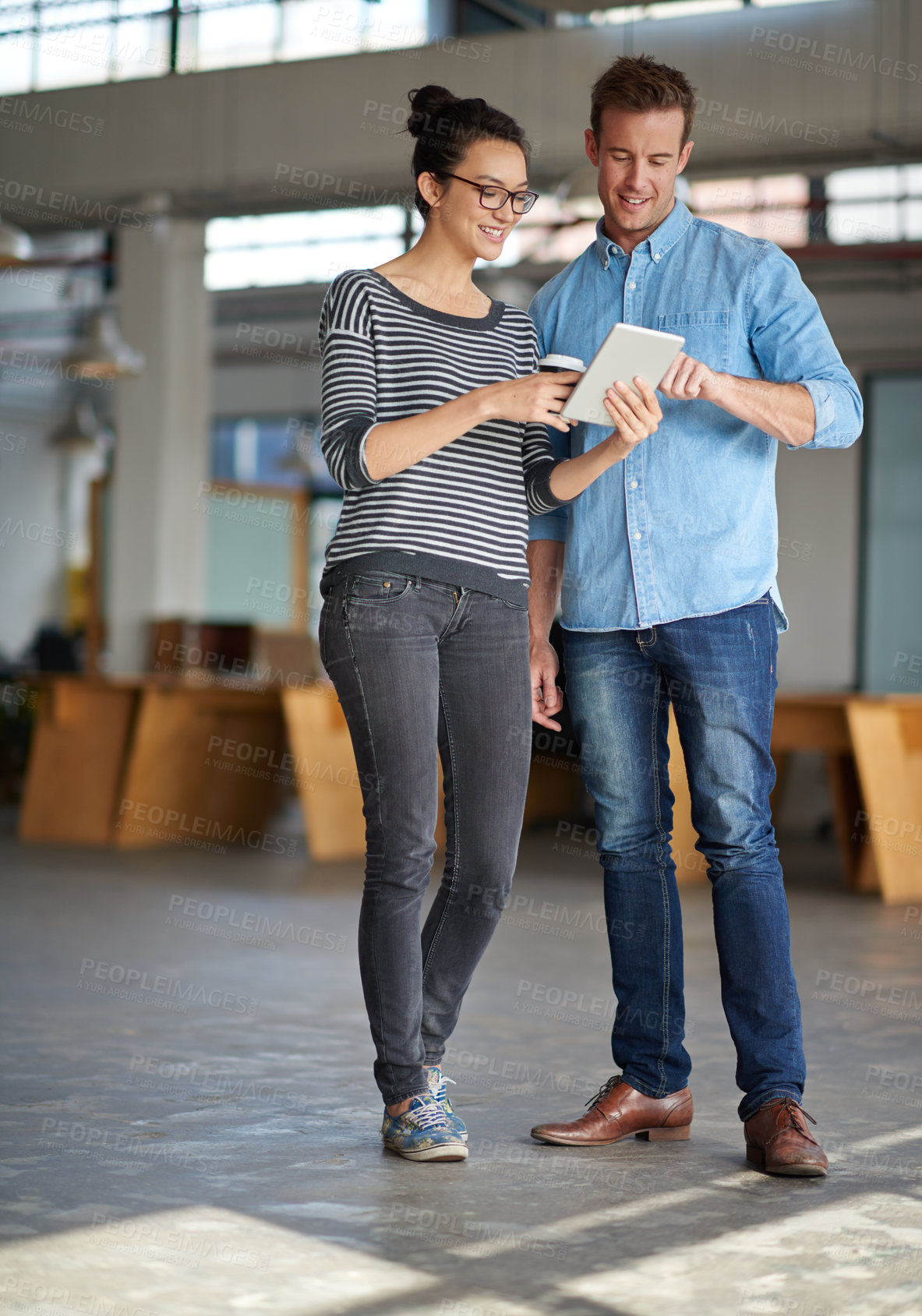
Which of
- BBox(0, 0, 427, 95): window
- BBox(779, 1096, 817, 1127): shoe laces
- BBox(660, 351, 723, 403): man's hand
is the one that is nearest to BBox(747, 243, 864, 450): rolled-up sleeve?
BBox(660, 351, 723, 403): man's hand

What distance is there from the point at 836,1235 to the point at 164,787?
4.82 metres

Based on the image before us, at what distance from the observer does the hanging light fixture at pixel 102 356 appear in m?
7.45

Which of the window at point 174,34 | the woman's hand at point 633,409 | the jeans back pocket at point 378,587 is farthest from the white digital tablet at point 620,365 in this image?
the window at point 174,34

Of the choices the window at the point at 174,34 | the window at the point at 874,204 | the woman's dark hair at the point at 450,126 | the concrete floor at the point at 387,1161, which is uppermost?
the window at the point at 174,34

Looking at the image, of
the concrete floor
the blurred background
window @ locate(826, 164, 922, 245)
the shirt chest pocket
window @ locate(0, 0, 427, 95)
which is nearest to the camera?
the concrete floor

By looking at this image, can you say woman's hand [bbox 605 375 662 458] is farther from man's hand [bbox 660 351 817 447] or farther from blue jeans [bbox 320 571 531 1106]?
blue jeans [bbox 320 571 531 1106]

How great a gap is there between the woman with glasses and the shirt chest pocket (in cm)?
20

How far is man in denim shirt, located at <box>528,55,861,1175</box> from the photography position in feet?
6.72

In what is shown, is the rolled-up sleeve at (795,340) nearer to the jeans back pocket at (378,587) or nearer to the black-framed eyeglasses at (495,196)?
the black-framed eyeglasses at (495,196)

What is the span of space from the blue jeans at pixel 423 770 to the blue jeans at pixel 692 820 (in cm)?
14

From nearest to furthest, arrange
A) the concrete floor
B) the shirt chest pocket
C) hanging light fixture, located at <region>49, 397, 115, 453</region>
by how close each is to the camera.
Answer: the concrete floor, the shirt chest pocket, hanging light fixture, located at <region>49, 397, 115, 453</region>

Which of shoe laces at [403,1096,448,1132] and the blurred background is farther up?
the blurred background

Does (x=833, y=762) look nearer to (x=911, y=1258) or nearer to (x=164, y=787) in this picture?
(x=164, y=787)

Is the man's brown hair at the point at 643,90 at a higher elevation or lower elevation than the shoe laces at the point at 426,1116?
higher
